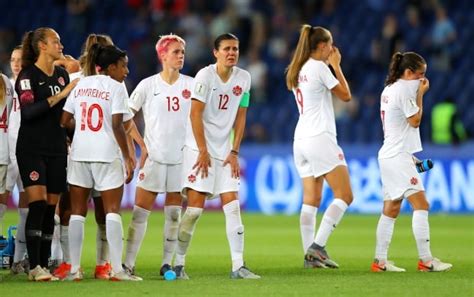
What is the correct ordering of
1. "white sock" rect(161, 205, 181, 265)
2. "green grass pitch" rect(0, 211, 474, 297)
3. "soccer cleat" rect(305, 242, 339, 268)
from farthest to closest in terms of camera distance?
1. "soccer cleat" rect(305, 242, 339, 268)
2. "white sock" rect(161, 205, 181, 265)
3. "green grass pitch" rect(0, 211, 474, 297)

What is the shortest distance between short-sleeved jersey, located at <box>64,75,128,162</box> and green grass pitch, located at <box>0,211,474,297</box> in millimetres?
1176

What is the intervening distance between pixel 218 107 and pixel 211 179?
2.27 feet

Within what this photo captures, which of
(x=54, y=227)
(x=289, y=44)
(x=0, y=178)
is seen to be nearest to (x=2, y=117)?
(x=0, y=178)

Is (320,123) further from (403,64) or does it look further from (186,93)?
(186,93)

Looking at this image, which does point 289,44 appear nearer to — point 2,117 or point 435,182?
point 435,182

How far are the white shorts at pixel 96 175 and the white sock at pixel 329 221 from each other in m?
2.35

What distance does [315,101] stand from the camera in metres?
12.6

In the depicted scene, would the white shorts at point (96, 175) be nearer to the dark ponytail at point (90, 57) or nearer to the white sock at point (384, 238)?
the dark ponytail at point (90, 57)

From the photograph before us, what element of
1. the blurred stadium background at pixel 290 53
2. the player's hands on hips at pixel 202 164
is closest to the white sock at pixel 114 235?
the player's hands on hips at pixel 202 164

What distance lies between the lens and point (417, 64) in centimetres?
1221

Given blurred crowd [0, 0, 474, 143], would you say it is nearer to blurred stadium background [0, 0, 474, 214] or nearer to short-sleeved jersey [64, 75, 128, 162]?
blurred stadium background [0, 0, 474, 214]

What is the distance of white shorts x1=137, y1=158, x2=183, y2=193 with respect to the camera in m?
11.8

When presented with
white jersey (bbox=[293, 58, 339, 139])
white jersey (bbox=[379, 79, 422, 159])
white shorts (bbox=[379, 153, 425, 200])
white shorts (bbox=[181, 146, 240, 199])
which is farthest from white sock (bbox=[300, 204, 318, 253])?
white shorts (bbox=[181, 146, 240, 199])

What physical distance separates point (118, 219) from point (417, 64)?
346 cm
